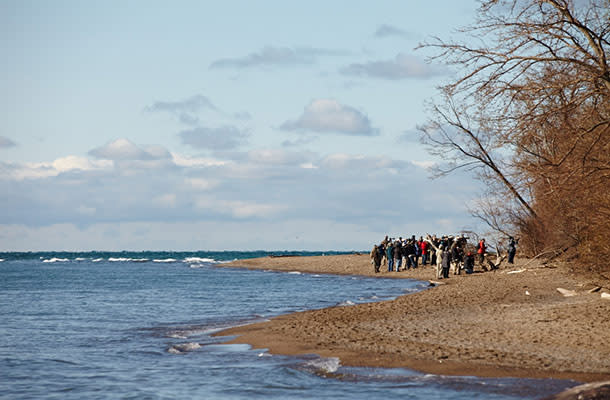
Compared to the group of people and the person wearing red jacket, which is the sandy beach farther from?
the person wearing red jacket

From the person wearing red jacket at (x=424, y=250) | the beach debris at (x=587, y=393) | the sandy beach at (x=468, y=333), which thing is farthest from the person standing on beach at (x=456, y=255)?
the beach debris at (x=587, y=393)

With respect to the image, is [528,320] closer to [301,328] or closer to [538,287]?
[301,328]

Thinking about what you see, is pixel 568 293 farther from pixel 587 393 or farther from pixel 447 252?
pixel 447 252

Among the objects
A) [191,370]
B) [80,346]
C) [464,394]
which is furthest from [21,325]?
[464,394]

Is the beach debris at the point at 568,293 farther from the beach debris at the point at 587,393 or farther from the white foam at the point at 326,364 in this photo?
the beach debris at the point at 587,393

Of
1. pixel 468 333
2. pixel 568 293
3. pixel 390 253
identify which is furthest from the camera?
pixel 390 253

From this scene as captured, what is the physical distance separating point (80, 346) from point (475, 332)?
10.1 metres

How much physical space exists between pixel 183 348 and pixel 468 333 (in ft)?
22.3

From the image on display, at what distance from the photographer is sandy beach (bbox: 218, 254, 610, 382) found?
13.1 meters

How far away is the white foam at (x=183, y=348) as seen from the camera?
1684 centimetres

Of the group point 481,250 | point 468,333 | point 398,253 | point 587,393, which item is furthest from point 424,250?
point 587,393

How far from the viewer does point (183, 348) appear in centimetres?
1722

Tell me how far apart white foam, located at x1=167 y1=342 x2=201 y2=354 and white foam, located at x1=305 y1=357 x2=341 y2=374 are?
12.9ft

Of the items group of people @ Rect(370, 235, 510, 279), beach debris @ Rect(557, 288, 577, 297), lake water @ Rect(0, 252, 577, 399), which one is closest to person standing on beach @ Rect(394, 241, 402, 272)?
group of people @ Rect(370, 235, 510, 279)
